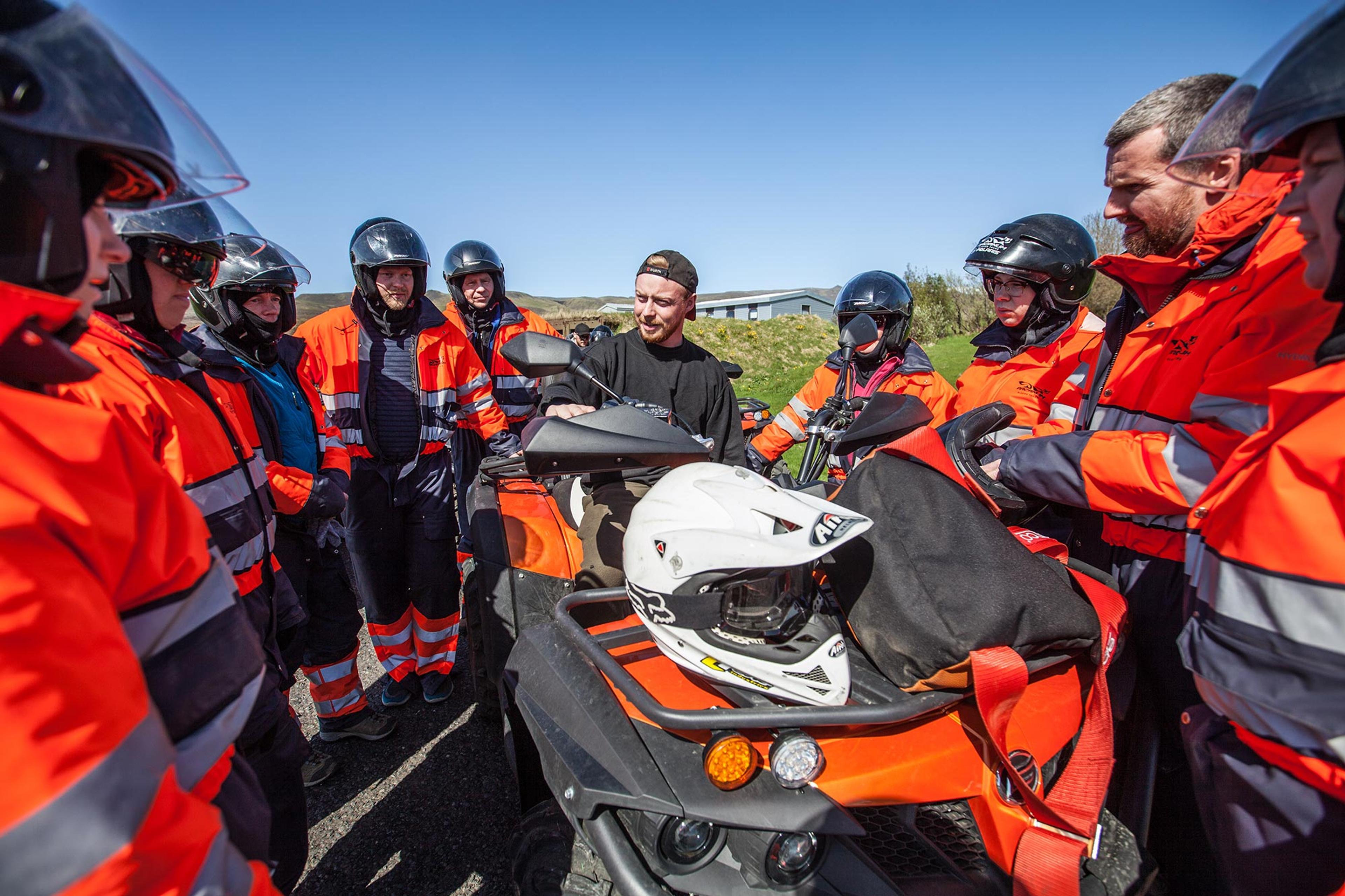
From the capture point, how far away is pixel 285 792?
Answer: 1.78 meters

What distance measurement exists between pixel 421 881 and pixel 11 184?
8.44 feet

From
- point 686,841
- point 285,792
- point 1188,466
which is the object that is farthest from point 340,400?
point 1188,466

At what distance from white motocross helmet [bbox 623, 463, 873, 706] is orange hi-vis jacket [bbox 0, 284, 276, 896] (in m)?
0.96

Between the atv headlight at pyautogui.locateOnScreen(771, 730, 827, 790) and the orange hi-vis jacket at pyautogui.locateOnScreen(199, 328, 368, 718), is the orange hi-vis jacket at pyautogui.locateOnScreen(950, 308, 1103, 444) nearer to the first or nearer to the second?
the atv headlight at pyautogui.locateOnScreen(771, 730, 827, 790)

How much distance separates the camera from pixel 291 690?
3.83m

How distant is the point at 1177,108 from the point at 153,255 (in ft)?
11.0

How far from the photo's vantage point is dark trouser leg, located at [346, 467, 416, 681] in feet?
12.1

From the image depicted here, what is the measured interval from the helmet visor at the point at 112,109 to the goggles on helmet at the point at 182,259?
0.89m

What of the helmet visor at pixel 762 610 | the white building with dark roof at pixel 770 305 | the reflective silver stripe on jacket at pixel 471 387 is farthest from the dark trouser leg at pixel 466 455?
the white building with dark roof at pixel 770 305

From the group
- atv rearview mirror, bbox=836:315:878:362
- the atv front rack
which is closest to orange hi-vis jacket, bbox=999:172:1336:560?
the atv front rack

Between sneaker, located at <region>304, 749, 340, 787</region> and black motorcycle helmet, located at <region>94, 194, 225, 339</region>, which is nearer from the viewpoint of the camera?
black motorcycle helmet, located at <region>94, 194, 225, 339</region>

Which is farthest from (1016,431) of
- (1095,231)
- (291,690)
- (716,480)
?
(1095,231)

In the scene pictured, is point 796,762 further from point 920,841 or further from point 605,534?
point 605,534

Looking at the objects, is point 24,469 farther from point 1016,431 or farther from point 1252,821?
point 1016,431
